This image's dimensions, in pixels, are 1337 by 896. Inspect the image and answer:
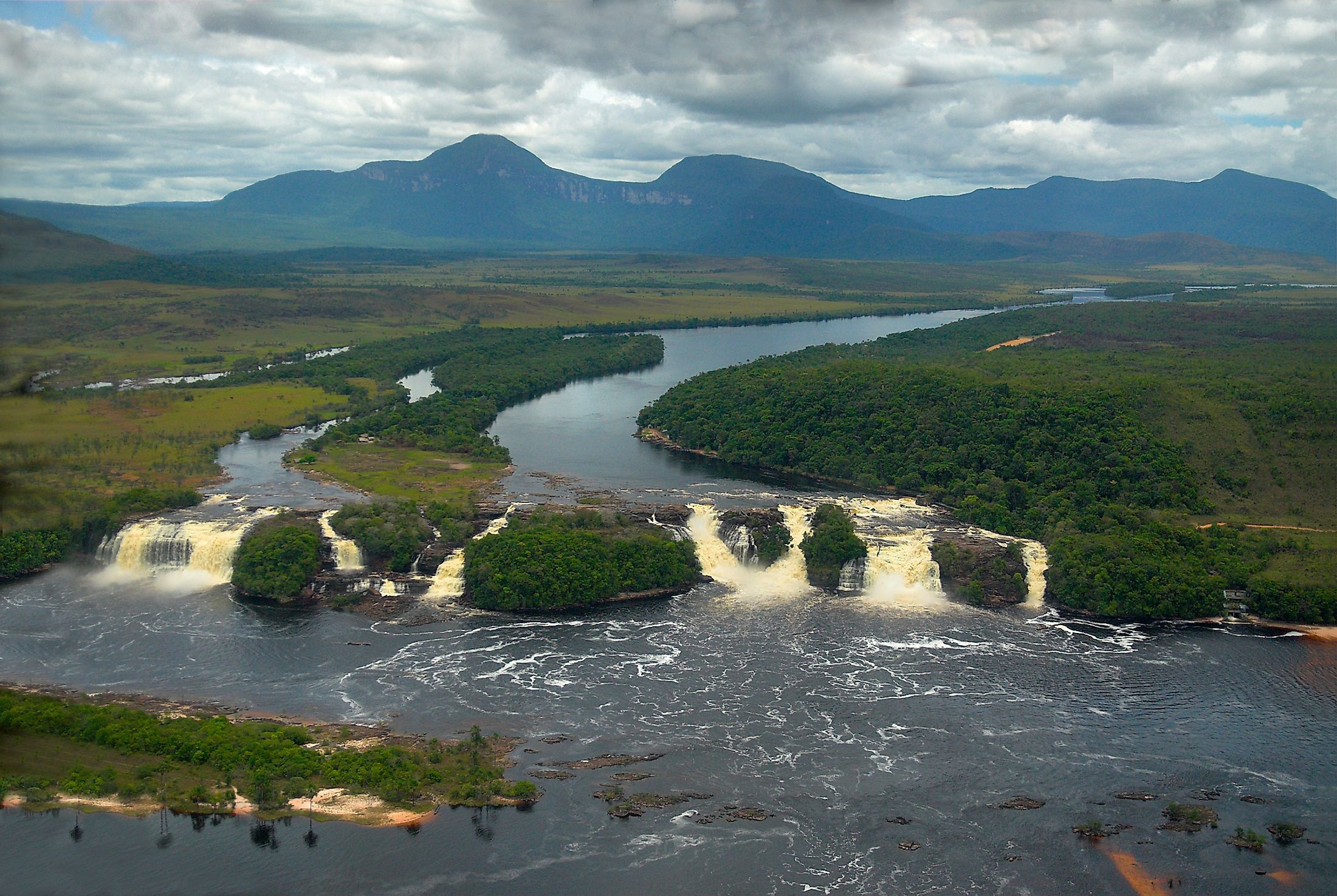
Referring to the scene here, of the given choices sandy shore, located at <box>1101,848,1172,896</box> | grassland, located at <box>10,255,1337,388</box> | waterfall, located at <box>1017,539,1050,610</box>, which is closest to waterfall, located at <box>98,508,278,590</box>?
grassland, located at <box>10,255,1337,388</box>

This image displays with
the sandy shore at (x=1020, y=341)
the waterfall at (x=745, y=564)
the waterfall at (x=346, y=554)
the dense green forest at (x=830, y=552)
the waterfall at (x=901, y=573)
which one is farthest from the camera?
the sandy shore at (x=1020, y=341)

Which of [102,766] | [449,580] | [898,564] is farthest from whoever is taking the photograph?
[898,564]

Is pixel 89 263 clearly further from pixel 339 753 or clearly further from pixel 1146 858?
pixel 1146 858

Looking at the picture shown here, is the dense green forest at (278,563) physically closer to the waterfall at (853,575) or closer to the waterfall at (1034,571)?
the waterfall at (853,575)

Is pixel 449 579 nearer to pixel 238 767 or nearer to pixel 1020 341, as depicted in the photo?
pixel 238 767

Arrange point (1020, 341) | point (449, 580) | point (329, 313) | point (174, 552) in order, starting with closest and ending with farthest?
point (449, 580) → point (174, 552) → point (1020, 341) → point (329, 313)

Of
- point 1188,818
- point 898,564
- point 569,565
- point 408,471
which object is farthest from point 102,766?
point 408,471

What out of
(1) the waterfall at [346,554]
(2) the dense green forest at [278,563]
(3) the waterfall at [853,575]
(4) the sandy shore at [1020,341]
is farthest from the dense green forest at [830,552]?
(4) the sandy shore at [1020,341]
